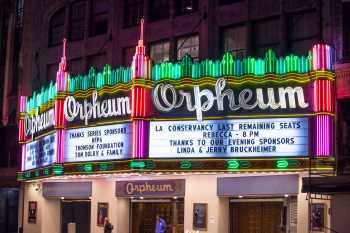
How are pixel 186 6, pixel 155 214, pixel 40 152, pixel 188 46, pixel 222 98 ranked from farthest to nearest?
1. pixel 40 152
2. pixel 186 6
3. pixel 188 46
4. pixel 155 214
5. pixel 222 98

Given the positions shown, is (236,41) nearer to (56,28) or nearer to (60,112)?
(60,112)

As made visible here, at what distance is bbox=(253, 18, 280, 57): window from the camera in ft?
110

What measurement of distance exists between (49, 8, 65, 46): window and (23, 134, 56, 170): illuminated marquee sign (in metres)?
7.59

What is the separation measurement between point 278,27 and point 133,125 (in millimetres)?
8412

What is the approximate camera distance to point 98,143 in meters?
33.1

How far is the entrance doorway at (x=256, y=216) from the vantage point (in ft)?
105

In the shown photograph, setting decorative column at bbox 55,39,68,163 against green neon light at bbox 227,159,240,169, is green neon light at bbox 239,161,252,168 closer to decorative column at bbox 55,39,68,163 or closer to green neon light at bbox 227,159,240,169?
green neon light at bbox 227,159,240,169

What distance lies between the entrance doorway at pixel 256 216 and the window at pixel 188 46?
327 inches

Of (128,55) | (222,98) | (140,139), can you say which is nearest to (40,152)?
(128,55)

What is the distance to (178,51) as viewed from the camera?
3747 centimetres

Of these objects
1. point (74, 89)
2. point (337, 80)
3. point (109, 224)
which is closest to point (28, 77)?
point (74, 89)


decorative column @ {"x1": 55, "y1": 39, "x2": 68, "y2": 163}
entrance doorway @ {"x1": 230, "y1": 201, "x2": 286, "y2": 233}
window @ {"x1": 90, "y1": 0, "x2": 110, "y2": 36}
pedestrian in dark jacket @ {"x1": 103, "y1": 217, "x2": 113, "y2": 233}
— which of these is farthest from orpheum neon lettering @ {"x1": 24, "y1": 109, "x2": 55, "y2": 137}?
entrance doorway @ {"x1": 230, "y1": 201, "x2": 286, "y2": 233}

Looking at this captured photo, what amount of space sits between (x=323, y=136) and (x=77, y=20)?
21182 millimetres

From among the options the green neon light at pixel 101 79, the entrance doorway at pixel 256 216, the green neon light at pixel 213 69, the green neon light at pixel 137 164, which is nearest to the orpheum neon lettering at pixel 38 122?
the green neon light at pixel 101 79
